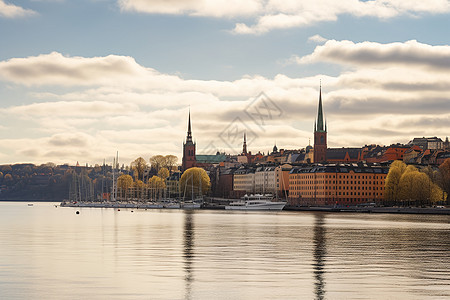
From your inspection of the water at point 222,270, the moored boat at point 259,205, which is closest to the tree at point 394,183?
the moored boat at point 259,205

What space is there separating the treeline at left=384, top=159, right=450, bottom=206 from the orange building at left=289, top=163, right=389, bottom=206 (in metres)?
30.3

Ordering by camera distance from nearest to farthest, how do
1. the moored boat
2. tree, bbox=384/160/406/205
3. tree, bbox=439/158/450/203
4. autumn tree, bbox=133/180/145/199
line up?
tree, bbox=439/158/450/203
tree, bbox=384/160/406/205
the moored boat
autumn tree, bbox=133/180/145/199

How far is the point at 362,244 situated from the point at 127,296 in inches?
921

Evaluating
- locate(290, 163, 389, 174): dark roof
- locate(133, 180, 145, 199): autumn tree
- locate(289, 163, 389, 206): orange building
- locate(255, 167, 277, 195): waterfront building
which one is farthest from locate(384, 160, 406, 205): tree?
locate(133, 180, 145, 199): autumn tree

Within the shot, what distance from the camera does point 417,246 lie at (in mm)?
40312

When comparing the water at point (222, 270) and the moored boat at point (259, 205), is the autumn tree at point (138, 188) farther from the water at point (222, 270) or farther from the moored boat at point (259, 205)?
the water at point (222, 270)

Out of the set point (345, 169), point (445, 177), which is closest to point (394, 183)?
point (445, 177)

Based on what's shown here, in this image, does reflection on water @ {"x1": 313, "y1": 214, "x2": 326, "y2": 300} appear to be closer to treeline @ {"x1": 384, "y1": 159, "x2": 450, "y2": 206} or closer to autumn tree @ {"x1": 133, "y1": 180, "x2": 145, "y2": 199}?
treeline @ {"x1": 384, "y1": 159, "x2": 450, "y2": 206}

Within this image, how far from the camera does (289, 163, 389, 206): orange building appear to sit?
553 feet

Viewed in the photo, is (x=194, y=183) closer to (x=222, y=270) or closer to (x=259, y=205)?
(x=259, y=205)

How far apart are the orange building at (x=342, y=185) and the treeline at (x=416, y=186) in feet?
99.4

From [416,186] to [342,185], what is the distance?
4688 centimetres

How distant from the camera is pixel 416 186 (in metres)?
124

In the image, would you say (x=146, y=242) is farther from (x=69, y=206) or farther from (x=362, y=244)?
(x=69, y=206)
